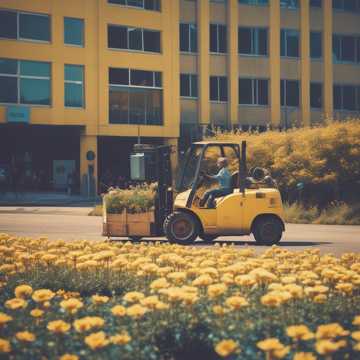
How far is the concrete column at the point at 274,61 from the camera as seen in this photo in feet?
188

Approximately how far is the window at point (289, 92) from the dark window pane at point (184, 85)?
7442 mm

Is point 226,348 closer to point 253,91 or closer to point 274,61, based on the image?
point 253,91

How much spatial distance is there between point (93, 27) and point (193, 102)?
9.11 meters

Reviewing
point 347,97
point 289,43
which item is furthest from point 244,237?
point 347,97

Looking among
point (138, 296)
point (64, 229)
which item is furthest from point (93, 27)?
point (138, 296)

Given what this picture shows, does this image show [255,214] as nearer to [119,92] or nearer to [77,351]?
[77,351]

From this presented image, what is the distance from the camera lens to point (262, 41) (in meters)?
57.4

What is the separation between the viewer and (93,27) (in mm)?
49969

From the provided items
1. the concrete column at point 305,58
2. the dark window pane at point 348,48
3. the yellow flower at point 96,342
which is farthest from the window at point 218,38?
the yellow flower at point 96,342

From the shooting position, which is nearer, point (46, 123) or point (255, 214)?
point (255, 214)

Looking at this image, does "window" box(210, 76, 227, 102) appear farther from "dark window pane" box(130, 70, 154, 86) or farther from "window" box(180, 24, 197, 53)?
"dark window pane" box(130, 70, 154, 86)

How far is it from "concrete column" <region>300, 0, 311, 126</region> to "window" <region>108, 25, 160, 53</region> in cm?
1207

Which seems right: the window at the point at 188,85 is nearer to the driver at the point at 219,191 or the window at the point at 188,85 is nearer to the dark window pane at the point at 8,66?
the dark window pane at the point at 8,66

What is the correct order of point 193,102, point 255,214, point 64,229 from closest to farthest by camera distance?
point 255,214
point 64,229
point 193,102
